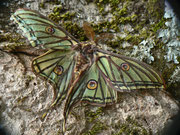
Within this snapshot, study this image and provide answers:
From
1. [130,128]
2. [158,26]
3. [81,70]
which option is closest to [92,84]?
[81,70]

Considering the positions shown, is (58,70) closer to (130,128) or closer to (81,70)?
(81,70)

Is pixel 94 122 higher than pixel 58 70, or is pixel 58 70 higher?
pixel 58 70

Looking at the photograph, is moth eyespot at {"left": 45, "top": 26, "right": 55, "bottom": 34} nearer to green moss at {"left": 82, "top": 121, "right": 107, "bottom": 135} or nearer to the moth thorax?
the moth thorax

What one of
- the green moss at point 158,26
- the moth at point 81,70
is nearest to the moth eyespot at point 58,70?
the moth at point 81,70

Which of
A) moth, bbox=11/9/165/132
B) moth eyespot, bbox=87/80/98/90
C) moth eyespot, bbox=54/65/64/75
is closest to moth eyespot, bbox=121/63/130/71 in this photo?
moth, bbox=11/9/165/132

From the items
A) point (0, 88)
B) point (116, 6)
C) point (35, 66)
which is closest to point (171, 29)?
point (116, 6)

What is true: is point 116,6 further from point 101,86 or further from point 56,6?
point 101,86

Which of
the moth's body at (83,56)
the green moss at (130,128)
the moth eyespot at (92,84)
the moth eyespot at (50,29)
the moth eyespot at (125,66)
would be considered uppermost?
the moth eyespot at (50,29)

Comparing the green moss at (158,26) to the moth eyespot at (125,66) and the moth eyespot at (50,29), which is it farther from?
the moth eyespot at (50,29)
